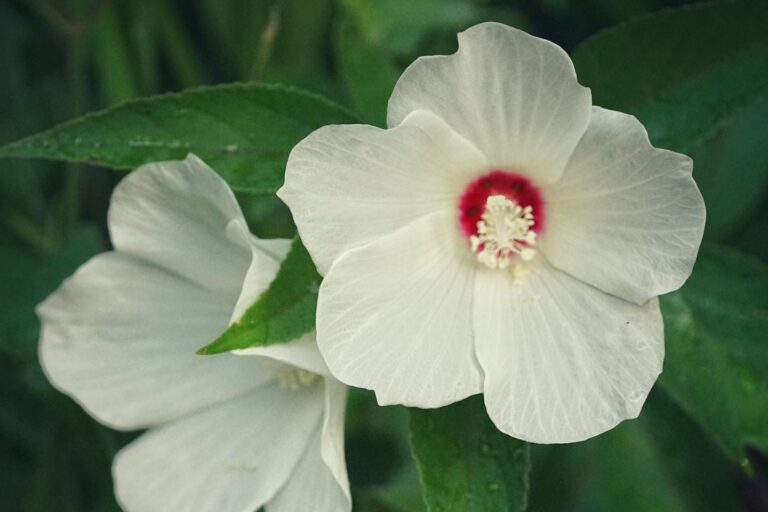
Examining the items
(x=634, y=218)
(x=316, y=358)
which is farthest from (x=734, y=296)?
(x=316, y=358)

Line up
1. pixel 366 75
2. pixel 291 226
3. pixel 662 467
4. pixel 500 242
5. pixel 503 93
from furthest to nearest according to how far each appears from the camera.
Answer: pixel 291 226 < pixel 662 467 < pixel 366 75 < pixel 500 242 < pixel 503 93

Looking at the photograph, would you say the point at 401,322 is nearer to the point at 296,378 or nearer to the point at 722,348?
the point at 296,378

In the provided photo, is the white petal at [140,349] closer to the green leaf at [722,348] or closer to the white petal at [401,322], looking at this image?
the white petal at [401,322]

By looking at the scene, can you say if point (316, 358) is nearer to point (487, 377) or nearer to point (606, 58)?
point (487, 377)

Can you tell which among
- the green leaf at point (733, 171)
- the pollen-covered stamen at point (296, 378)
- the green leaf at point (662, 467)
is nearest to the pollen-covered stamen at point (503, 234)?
the pollen-covered stamen at point (296, 378)

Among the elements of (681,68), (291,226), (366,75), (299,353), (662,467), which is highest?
(681,68)

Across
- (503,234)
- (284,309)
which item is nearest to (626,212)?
(503,234)

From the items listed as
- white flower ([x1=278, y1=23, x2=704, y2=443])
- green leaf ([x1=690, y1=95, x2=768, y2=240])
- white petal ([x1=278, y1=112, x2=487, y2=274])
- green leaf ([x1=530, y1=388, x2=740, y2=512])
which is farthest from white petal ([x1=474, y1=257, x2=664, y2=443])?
green leaf ([x1=690, y1=95, x2=768, y2=240])

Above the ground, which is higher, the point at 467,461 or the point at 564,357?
the point at 564,357
